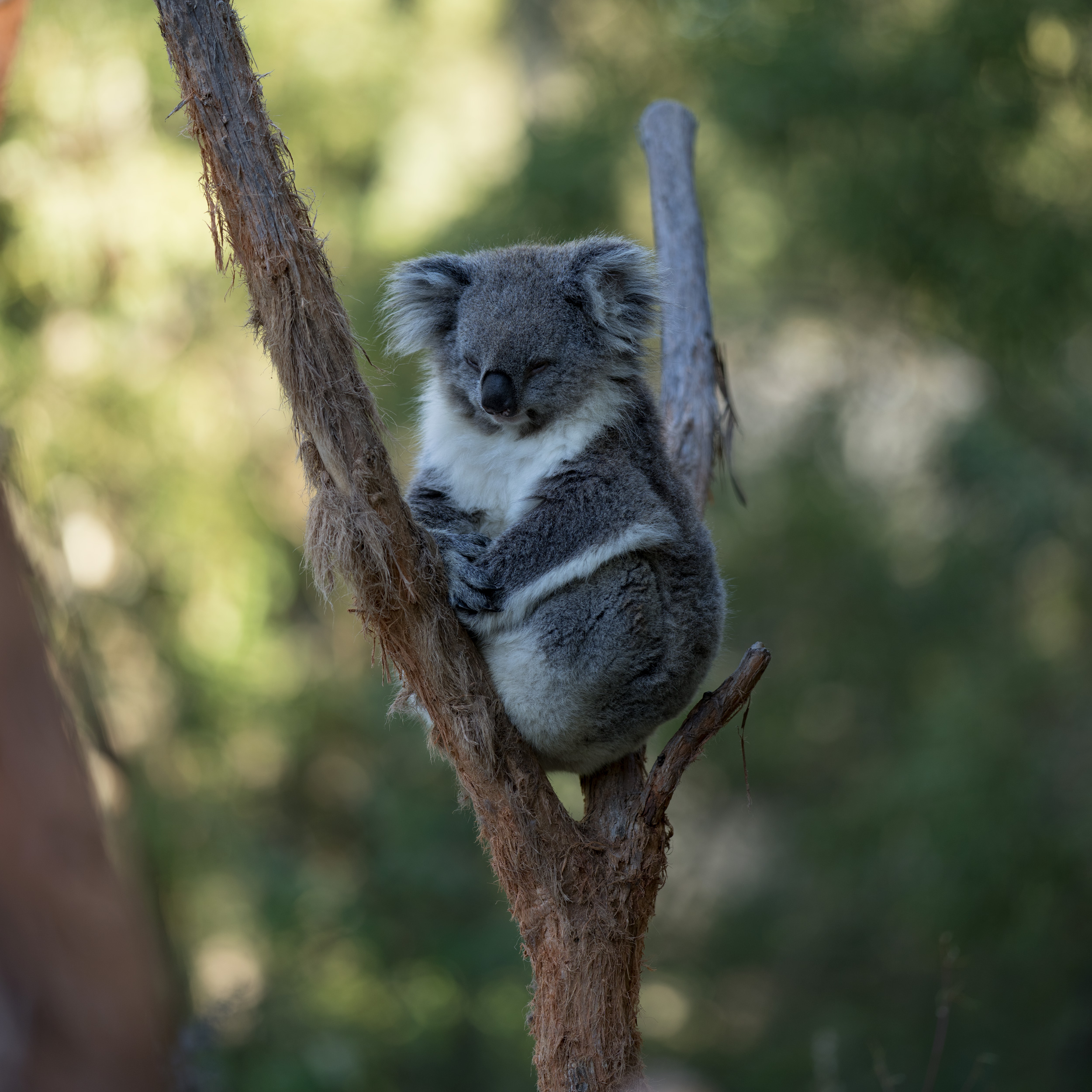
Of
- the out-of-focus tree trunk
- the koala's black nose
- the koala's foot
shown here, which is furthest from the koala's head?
the out-of-focus tree trunk

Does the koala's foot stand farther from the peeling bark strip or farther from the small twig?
the small twig

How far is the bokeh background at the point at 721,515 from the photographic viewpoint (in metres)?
5.94

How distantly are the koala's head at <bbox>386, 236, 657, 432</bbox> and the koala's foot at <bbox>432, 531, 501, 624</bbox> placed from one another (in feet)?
1.11

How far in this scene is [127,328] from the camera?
279 inches

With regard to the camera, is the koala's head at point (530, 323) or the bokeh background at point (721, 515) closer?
the koala's head at point (530, 323)

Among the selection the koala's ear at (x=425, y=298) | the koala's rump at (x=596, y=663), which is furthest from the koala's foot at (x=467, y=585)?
the koala's ear at (x=425, y=298)

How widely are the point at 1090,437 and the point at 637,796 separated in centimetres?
567

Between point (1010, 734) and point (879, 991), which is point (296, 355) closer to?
point (1010, 734)

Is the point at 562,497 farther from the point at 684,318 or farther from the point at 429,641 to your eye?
the point at 684,318

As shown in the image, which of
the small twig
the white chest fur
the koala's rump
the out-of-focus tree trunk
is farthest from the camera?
the white chest fur

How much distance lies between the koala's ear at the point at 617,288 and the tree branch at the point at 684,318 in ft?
1.59

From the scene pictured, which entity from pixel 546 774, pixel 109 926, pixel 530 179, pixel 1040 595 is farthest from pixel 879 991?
pixel 109 926

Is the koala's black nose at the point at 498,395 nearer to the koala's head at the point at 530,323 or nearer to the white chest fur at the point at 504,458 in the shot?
the koala's head at the point at 530,323

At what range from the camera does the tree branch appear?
3146mm
